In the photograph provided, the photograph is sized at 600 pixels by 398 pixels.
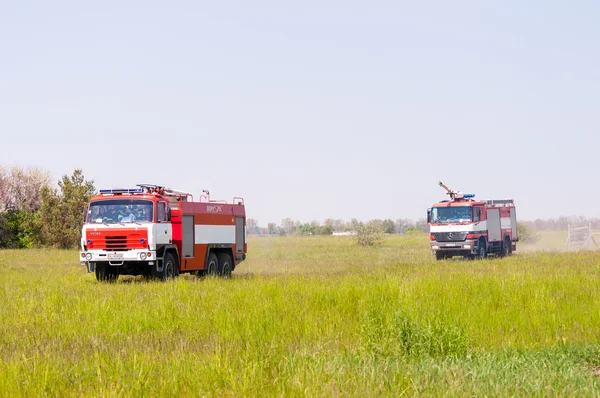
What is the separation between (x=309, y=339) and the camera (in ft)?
38.6

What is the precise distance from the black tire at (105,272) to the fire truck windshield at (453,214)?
741 inches

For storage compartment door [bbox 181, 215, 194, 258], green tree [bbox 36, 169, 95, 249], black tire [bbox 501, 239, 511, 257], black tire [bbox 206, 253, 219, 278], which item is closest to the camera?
storage compartment door [bbox 181, 215, 194, 258]

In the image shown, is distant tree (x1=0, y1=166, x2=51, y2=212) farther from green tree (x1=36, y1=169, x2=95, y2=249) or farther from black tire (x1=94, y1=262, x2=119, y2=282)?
black tire (x1=94, y1=262, x2=119, y2=282)

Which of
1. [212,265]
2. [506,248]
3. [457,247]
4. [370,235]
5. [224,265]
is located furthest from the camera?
[370,235]

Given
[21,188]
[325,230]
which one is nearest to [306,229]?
[325,230]

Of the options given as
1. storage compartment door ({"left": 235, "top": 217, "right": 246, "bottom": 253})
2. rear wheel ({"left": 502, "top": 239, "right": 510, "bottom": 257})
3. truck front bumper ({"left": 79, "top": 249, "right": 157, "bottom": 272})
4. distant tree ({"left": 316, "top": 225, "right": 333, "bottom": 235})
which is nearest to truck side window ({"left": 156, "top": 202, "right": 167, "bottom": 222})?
truck front bumper ({"left": 79, "top": 249, "right": 157, "bottom": 272})

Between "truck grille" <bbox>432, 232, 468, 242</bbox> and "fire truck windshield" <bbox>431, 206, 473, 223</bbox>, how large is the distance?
2.00ft

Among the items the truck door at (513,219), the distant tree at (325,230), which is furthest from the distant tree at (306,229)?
the truck door at (513,219)

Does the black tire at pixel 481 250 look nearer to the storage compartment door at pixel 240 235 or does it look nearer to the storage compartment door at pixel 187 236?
the storage compartment door at pixel 240 235

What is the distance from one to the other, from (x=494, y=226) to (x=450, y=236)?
464 cm

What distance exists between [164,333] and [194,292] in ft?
18.5

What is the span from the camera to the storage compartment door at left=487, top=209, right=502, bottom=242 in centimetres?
4109

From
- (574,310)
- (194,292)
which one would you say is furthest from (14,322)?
(574,310)

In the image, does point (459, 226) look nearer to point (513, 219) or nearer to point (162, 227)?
point (513, 219)
